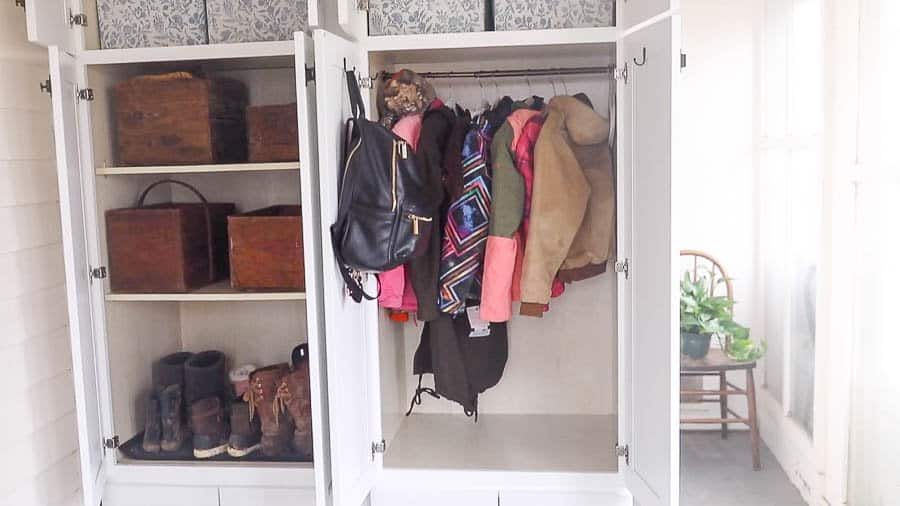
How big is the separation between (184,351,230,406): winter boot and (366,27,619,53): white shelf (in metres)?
1.19

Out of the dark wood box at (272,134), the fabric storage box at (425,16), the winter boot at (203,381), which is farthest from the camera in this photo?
the winter boot at (203,381)

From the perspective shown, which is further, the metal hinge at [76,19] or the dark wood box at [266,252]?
the dark wood box at [266,252]

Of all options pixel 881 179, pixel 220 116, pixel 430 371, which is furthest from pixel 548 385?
pixel 220 116

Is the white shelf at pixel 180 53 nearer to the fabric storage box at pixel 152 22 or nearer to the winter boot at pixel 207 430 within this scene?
the fabric storage box at pixel 152 22

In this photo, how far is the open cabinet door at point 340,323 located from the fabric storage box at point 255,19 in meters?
0.25

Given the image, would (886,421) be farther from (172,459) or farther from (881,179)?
(172,459)

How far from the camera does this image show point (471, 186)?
2.32m

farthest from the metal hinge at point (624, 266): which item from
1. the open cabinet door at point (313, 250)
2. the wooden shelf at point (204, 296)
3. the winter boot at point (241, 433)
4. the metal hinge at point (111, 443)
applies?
the metal hinge at point (111, 443)

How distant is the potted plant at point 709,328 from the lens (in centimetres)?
318

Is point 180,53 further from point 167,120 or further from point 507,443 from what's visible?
point 507,443

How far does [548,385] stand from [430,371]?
1.49 ft

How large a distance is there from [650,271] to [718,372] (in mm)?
Result: 1438

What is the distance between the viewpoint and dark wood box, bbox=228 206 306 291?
2320 millimetres

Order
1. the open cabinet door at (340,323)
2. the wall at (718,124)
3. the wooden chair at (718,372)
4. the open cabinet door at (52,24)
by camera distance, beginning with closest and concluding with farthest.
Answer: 1. the open cabinet door at (340,323)
2. the open cabinet door at (52,24)
3. the wooden chair at (718,372)
4. the wall at (718,124)
